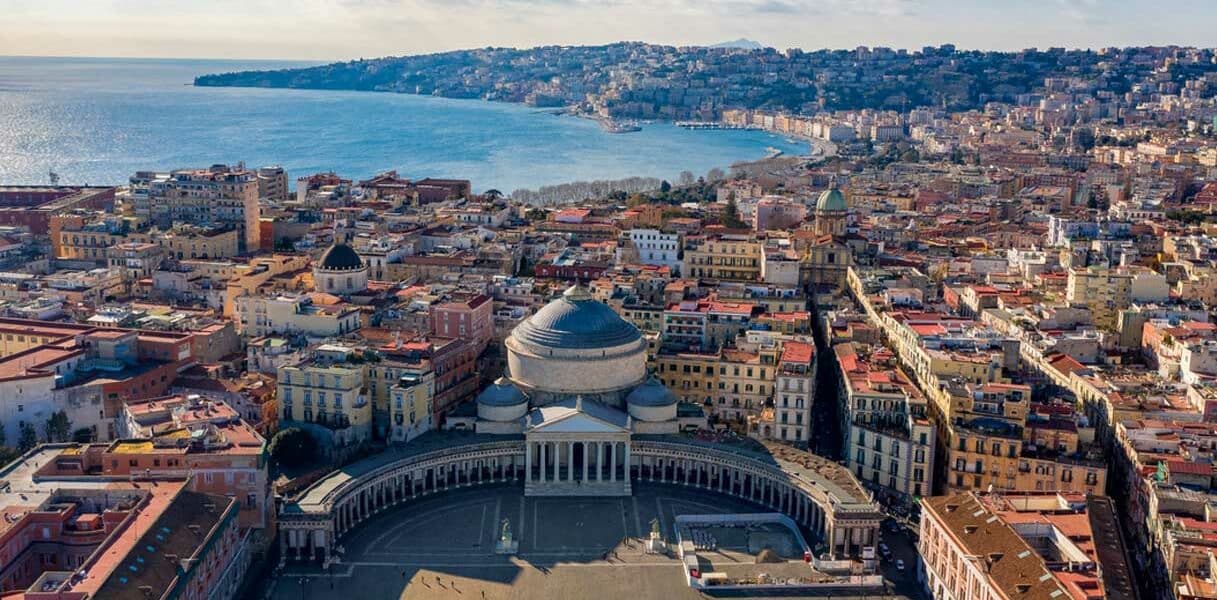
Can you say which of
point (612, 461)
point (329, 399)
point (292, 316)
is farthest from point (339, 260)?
point (612, 461)

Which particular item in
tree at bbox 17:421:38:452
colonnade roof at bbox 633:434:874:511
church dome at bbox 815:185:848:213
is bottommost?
colonnade roof at bbox 633:434:874:511

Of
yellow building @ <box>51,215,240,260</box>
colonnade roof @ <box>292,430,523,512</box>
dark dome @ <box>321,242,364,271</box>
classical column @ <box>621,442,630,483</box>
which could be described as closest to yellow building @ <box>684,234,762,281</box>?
dark dome @ <box>321,242,364,271</box>

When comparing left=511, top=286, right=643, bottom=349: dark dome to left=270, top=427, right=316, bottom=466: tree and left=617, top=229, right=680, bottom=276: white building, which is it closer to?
left=270, top=427, right=316, bottom=466: tree

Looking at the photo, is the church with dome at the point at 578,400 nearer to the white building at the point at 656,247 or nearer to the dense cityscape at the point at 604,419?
the dense cityscape at the point at 604,419

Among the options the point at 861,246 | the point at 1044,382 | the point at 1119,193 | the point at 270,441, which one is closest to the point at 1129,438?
the point at 1044,382

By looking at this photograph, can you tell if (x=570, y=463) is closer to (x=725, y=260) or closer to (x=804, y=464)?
(x=804, y=464)

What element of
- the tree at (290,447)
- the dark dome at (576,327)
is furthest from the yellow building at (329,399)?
the dark dome at (576,327)

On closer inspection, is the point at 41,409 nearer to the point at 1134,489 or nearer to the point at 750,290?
the point at 750,290
